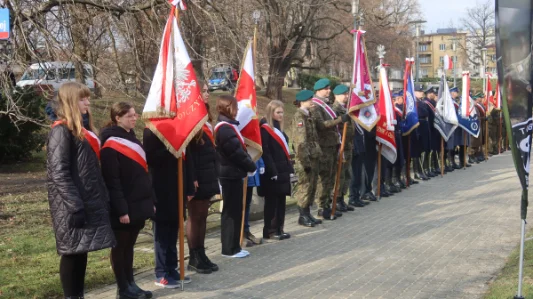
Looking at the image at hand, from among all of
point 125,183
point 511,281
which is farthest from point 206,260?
point 511,281

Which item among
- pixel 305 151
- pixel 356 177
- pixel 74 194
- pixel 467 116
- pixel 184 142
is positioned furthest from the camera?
pixel 467 116

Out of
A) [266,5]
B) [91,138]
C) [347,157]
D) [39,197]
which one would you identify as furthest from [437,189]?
[91,138]

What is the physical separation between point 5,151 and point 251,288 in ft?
33.9

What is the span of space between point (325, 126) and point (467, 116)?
29.5ft

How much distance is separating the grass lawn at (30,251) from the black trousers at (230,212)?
86 centimetres

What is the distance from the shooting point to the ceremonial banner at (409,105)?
14.2 meters

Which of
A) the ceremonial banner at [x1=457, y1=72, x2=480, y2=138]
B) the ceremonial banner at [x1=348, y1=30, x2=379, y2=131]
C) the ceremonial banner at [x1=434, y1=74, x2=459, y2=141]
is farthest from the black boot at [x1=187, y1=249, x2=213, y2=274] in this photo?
the ceremonial banner at [x1=457, y1=72, x2=480, y2=138]

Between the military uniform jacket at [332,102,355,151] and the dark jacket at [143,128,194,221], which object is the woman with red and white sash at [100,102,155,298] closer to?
the dark jacket at [143,128,194,221]

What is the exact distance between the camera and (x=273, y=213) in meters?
8.91

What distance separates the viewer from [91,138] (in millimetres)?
5574

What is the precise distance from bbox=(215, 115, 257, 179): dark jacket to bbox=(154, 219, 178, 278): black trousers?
1160 mm

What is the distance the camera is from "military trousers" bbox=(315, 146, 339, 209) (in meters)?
10.3

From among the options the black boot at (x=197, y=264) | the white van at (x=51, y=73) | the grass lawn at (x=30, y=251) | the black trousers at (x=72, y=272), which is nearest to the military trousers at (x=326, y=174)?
the grass lawn at (x=30, y=251)

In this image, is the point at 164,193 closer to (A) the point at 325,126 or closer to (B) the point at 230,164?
(B) the point at 230,164
